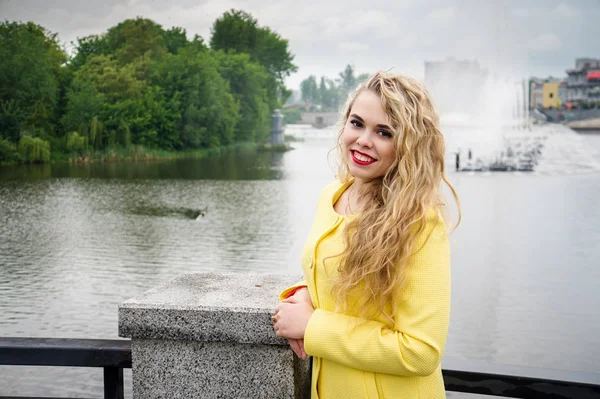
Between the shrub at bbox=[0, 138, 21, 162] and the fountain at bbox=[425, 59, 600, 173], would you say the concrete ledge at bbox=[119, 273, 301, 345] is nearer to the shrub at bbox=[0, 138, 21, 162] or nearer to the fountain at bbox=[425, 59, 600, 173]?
the shrub at bbox=[0, 138, 21, 162]

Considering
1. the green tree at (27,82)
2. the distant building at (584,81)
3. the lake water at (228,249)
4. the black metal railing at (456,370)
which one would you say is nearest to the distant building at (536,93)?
the distant building at (584,81)

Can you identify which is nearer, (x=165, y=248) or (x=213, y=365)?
(x=213, y=365)

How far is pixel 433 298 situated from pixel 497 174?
32.0 meters

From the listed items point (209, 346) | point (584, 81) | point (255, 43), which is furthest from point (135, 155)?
point (209, 346)

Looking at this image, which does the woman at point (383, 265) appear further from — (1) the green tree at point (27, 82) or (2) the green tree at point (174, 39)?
(2) the green tree at point (174, 39)

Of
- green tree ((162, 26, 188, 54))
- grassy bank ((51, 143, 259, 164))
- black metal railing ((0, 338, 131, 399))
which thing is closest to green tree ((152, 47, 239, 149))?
grassy bank ((51, 143, 259, 164))

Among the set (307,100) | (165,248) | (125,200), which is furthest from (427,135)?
(307,100)

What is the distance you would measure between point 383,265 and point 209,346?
1.74 ft

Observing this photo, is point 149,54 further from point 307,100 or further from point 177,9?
point 307,100

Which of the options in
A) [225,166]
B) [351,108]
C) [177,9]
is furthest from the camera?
[177,9]

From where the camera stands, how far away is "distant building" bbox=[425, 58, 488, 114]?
1698 inches

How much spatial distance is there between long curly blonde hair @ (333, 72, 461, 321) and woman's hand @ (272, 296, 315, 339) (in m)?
0.09

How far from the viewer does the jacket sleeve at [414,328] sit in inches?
49.7

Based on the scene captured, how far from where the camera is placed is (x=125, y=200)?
21.6 metres
